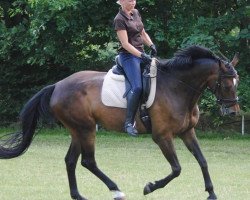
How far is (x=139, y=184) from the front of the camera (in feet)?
36.3

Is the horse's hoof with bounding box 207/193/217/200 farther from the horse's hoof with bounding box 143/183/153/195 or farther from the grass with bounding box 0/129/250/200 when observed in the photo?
the horse's hoof with bounding box 143/183/153/195

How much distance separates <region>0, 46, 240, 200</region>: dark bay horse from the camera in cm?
934

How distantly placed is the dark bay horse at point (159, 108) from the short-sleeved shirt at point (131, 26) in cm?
43

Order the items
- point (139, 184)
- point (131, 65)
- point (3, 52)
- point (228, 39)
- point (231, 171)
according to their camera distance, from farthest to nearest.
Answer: point (3, 52), point (228, 39), point (231, 171), point (139, 184), point (131, 65)

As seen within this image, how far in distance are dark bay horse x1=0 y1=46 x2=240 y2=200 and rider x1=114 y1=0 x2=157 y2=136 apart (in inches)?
8.8

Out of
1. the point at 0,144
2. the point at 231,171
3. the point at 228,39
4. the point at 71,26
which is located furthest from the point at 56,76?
the point at 0,144

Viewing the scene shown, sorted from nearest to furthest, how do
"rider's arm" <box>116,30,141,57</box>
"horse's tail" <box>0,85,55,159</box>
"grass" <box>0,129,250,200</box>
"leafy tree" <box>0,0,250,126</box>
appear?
"rider's arm" <box>116,30,141,57</box> → "grass" <box>0,129,250,200</box> → "horse's tail" <box>0,85,55,159</box> → "leafy tree" <box>0,0,250,126</box>

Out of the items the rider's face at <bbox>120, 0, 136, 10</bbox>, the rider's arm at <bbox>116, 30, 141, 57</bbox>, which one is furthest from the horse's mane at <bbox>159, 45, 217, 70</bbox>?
the rider's face at <bbox>120, 0, 136, 10</bbox>

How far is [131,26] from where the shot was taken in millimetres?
9672

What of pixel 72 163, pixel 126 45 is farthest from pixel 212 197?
pixel 126 45

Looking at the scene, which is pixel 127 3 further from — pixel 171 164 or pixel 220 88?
pixel 171 164

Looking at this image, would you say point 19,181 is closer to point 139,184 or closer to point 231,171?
point 139,184

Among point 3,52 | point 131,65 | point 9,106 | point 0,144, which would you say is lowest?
point 9,106

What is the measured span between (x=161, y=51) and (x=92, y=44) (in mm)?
2374
